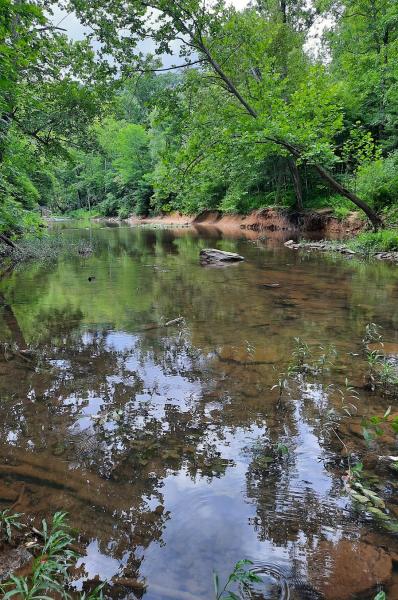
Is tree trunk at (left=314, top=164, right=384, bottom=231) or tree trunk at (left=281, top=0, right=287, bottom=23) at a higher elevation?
tree trunk at (left=281, top=0, right=287, bottom=23)

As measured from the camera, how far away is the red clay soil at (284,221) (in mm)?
21086

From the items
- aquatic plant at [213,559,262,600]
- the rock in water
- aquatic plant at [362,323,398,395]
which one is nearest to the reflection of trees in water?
aquatic plant at [213,559,262,600]

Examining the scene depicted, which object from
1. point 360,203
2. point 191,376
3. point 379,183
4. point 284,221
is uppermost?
point 379,183

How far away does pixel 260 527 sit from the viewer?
2367 mm

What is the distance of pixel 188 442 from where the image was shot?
326 centimetres

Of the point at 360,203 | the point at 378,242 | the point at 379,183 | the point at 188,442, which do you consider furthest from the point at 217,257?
the point at 188,442

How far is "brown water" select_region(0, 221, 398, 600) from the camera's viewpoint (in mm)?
2172

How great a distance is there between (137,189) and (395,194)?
40.2 metres

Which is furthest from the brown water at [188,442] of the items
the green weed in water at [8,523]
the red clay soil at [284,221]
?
the red clay soil at [284,221]

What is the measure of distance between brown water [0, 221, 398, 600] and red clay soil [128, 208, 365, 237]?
14627 millimetres

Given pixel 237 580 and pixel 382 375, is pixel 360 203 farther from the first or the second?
pixel 237 580

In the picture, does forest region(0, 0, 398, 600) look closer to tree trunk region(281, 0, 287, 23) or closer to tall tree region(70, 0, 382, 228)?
tall tree region(70, 0, 382, 228)

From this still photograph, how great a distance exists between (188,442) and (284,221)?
25.6 meters

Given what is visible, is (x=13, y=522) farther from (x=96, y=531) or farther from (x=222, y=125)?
(x=222, y=125)
